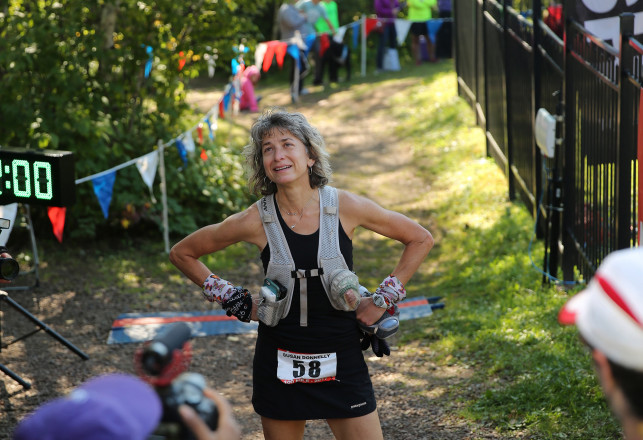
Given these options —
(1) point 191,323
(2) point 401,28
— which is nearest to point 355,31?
(2) point 401,28

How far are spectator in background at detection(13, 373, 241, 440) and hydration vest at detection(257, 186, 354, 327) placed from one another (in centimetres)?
205

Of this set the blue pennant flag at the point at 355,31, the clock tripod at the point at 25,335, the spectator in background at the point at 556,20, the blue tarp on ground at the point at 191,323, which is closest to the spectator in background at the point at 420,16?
the blue pennant flag at the point at 355,31

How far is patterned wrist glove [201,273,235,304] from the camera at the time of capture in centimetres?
416

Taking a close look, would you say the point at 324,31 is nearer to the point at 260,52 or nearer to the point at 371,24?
the point at 371,24

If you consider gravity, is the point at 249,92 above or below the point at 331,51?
below

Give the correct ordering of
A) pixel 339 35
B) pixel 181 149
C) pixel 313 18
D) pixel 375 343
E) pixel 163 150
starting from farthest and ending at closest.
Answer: pixel 339 35
pixel 313 18
pixel 163 150
pixel 181 149
pixel 375 343

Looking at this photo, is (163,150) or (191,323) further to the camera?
(163,150)

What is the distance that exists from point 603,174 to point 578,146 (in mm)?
771

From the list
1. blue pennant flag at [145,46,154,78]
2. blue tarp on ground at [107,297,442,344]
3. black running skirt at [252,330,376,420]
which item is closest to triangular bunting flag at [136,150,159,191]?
blue pennant flag at [145,46,154,78]

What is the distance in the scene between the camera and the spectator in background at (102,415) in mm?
1656

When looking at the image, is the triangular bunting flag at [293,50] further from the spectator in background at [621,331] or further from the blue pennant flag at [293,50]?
the spectator in background at [621,331]

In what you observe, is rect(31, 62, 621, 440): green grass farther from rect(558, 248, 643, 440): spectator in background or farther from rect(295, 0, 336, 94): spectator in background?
rect(295, 0, 336, 94): spectator in background

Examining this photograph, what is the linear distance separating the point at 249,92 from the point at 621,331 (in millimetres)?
14724

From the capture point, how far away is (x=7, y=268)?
5309mm
